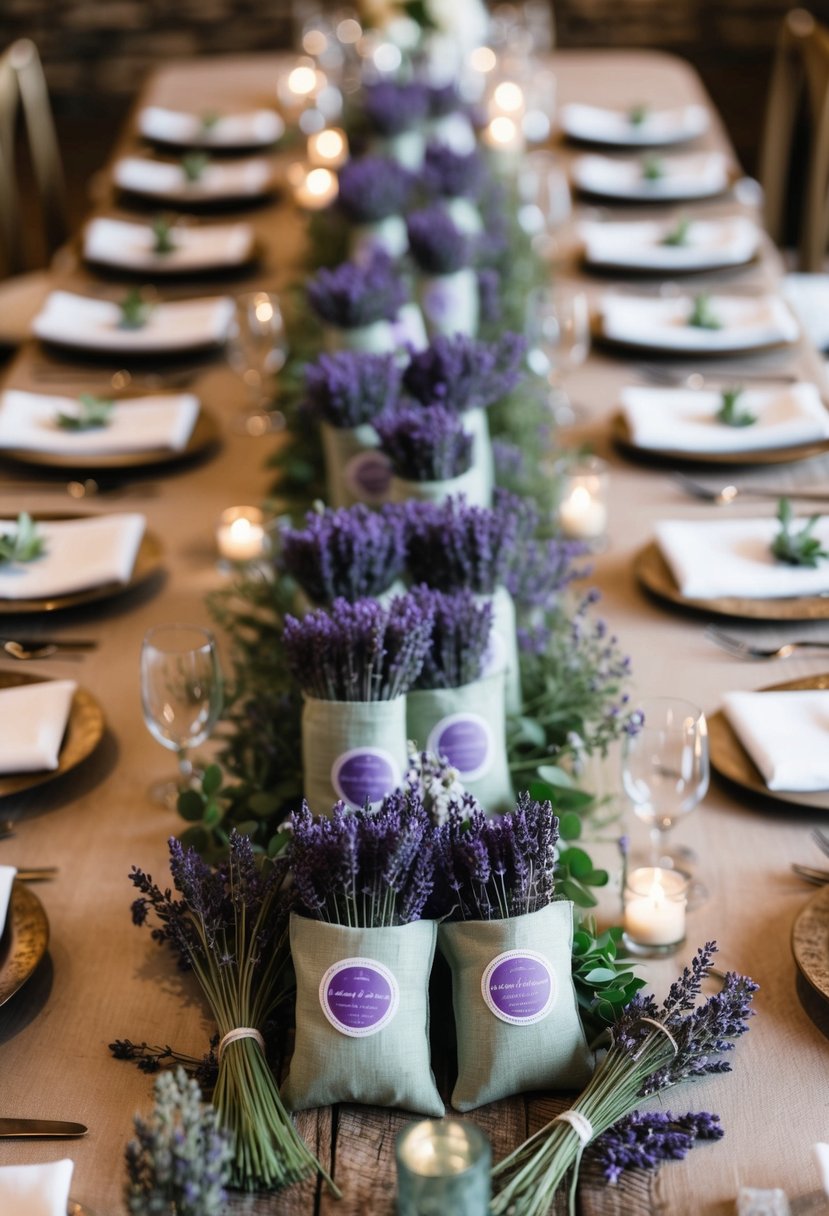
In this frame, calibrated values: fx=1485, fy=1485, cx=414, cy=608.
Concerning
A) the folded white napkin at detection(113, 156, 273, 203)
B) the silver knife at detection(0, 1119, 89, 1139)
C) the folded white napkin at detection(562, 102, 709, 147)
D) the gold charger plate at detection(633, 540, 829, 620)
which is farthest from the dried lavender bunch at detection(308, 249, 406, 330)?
the folded white napkin at detection(562, 102, 709, 147)

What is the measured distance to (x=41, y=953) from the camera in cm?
131

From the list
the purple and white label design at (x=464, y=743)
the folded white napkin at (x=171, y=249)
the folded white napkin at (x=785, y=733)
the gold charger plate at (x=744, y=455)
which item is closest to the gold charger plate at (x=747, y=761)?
the folded white napkin at (x=785, y=733)

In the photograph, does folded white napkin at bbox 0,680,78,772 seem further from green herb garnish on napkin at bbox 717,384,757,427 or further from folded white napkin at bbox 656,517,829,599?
green herb garnish on napkin at bbox 717,384,757,427

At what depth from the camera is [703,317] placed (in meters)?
2.62

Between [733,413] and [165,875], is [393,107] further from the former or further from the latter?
[165,875]

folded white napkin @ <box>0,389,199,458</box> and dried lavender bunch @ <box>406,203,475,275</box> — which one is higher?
dried lavender bunch @ <box>406,203,475,275</box>

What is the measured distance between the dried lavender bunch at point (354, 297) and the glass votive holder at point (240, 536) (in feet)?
1.07

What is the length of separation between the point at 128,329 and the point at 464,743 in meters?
1.62

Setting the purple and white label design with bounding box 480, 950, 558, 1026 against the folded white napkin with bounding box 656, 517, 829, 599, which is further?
the folded white napkin with bounding box 656, 517, 829, 599

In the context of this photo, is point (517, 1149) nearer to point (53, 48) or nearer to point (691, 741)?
point (691, 741)

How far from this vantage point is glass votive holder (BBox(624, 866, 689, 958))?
1.32 metres

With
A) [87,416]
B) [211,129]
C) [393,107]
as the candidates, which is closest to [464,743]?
[87,416]

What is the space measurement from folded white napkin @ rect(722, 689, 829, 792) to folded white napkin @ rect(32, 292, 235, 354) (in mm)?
1453

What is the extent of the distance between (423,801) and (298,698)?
13.0 inches
